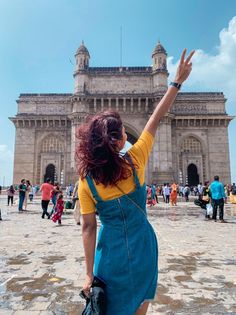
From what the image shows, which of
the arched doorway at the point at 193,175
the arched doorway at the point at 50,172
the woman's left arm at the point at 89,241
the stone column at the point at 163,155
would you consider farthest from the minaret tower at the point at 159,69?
the woman's left arm at the point at 89,241

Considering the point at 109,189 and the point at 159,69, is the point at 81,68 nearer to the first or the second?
the point at 159,69

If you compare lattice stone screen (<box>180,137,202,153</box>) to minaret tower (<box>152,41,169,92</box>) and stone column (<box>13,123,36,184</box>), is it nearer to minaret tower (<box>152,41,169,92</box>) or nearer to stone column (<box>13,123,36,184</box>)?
minaret tower (<box>152,41,169,92</box>)

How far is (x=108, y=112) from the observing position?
1.70 meters

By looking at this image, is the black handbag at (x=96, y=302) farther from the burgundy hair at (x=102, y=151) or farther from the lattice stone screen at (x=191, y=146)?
the lattice stone screen at (x=191, y=146)

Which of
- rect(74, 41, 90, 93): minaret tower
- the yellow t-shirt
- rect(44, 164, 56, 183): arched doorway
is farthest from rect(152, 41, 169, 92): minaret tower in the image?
the yellow t-shirt

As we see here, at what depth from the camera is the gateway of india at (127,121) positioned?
105 ft

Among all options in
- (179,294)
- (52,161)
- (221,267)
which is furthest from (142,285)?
(52,161)

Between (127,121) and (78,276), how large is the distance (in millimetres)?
28977

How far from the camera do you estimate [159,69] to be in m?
32.0

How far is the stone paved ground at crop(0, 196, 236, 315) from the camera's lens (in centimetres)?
296

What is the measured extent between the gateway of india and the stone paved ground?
25.1 m

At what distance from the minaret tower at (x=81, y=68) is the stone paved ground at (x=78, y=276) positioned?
89.2 feet

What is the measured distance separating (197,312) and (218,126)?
33.6m

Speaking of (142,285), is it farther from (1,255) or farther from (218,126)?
(218,126)
